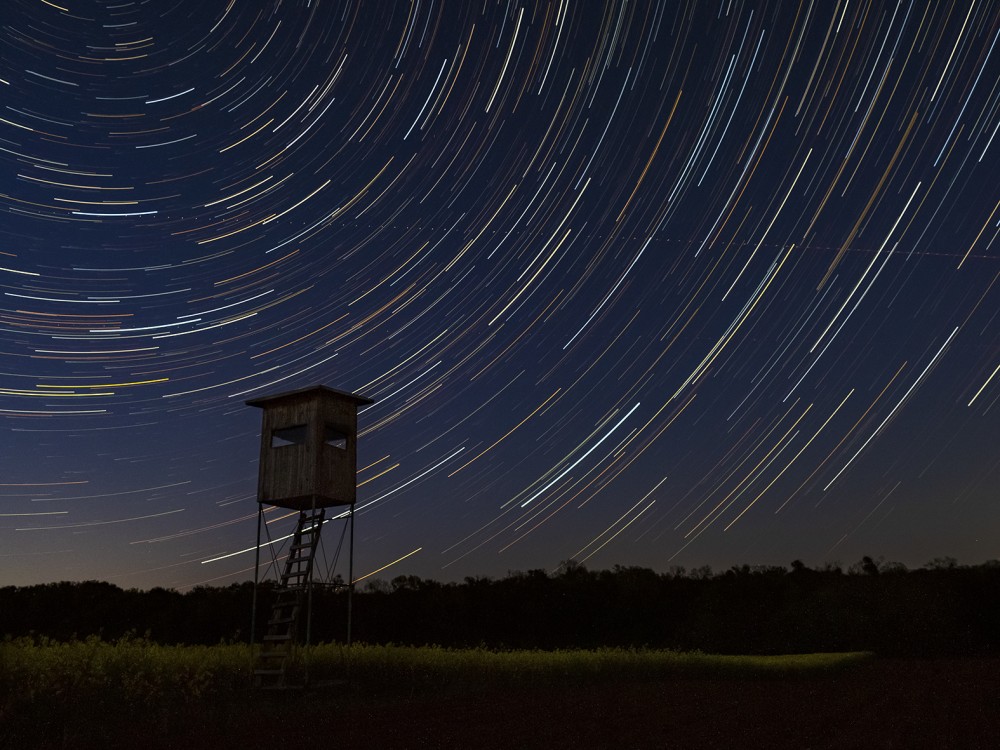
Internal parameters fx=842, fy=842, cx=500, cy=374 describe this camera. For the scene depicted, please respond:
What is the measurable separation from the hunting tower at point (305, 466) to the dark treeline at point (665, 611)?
82.2 feet

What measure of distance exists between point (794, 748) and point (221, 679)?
10.2m

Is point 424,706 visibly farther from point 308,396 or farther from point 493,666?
point 308,396

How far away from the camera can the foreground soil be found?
39.4ft

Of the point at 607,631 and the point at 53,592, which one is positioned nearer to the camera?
the point at 53,592

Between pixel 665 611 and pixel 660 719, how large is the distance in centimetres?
3774

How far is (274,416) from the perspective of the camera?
63.8ft

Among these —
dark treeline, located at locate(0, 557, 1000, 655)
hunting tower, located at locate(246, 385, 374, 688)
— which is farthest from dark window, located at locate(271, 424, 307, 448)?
dark treeline, located at locate(0, 557, 1000, 655)

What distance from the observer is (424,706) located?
639 inches

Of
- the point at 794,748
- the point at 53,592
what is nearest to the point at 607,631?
the point at 53,592

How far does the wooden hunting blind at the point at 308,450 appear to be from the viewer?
731 inches

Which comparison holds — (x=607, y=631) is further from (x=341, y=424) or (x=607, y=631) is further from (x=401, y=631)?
(x=341, y=424)

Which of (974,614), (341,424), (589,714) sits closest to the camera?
(589,714)

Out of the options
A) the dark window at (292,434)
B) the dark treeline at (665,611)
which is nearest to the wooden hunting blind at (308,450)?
the dark window at (292,434)

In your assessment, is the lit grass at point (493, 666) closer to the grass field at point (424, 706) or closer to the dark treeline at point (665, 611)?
the grass field at point (424, 706)
